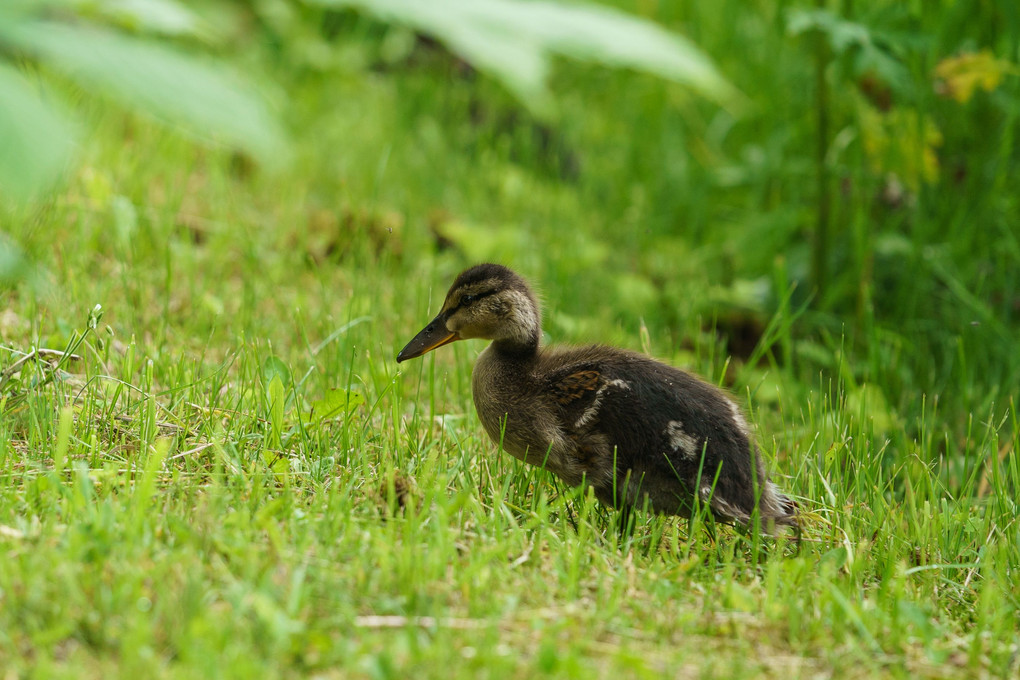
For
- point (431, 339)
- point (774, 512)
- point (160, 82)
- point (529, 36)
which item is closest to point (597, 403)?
point (774, 512)

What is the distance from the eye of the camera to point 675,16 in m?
9.16

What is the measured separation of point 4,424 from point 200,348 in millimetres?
1368

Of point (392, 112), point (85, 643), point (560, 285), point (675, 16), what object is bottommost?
point (85, 643)

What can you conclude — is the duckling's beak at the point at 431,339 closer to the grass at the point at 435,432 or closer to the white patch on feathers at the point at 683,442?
the grass at the point at 435,432

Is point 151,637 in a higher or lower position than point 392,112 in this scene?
lower

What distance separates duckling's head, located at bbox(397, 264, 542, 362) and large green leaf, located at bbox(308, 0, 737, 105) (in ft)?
8.26

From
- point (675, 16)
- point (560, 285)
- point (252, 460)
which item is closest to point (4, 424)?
point (252, 460)

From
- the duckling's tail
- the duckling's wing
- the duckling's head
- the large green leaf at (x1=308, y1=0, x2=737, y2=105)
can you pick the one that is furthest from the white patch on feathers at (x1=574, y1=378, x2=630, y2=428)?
the large green leaf at (x1=308, y1=0, x2=737, y2=105)

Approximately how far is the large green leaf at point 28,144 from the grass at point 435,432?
5.45 feet

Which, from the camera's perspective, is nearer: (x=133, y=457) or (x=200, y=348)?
(x=133, y=457)

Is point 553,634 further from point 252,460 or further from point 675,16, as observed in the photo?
point 675,16

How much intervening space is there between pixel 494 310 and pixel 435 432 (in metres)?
0.66

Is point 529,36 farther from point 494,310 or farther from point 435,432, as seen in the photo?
point 435,432

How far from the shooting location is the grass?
268cm
